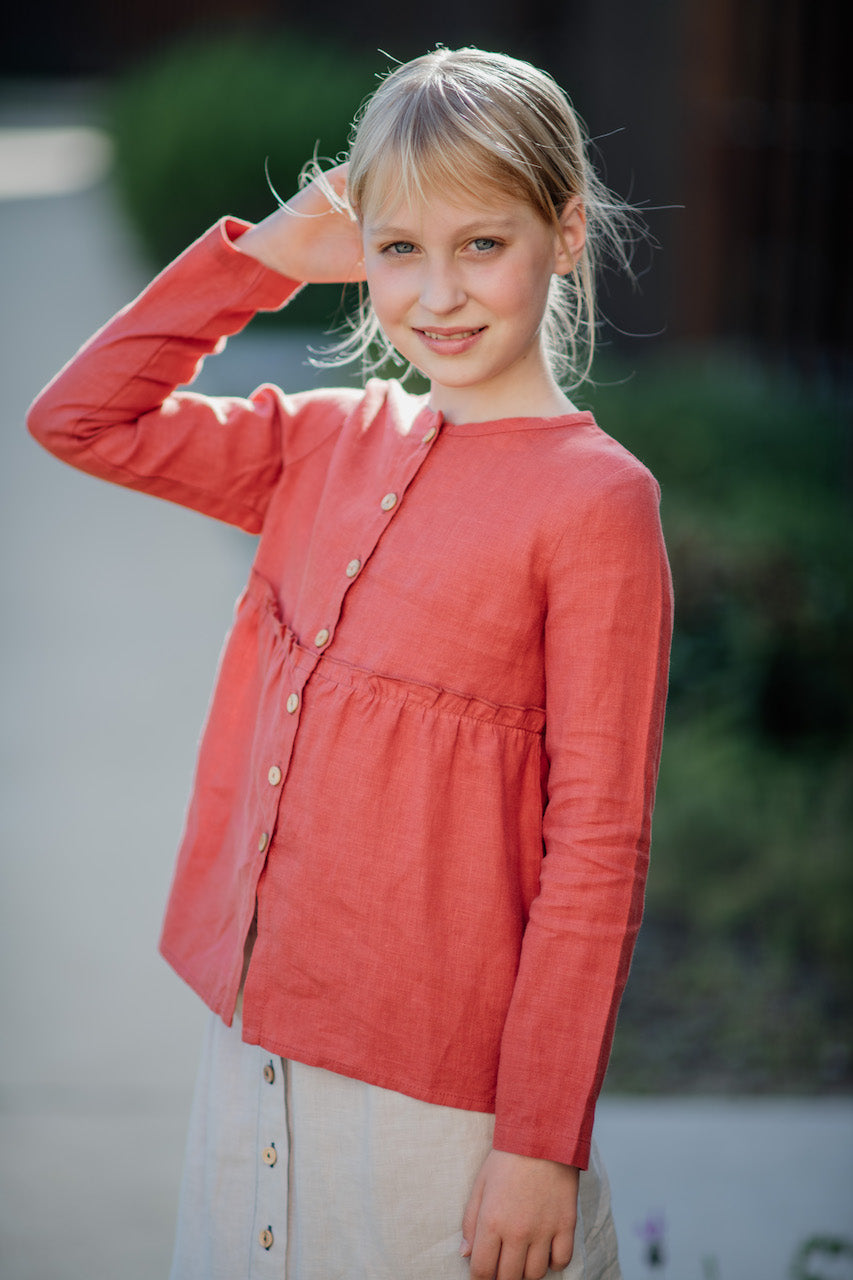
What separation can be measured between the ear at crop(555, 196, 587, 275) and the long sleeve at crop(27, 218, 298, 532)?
0.38 meters

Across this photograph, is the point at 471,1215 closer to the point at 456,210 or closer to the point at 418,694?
the point at 418,694

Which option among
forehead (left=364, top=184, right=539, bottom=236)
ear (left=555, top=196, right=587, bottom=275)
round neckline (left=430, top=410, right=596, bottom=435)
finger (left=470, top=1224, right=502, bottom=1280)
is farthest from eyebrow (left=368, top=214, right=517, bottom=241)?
finger (left=470, top=1224, right=502, bottom=1280)

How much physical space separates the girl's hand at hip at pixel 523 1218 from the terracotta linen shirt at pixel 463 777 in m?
0.03

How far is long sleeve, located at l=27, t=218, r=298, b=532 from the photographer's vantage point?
173 cm

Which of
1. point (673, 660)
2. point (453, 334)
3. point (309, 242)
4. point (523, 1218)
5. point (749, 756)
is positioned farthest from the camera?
point (673, 660)

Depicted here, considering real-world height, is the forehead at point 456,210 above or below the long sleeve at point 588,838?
above

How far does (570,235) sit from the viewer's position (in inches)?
62.7

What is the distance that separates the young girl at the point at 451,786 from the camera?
1444 mm

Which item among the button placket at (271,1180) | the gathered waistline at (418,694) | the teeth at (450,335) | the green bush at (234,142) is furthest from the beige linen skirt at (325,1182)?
the green bush at (234,142)

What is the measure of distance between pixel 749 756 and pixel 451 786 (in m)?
2.90

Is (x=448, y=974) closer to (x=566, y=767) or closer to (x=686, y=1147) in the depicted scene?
(x=566, y=767)

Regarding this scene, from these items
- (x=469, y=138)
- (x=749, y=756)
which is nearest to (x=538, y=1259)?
(x=469, y=138)

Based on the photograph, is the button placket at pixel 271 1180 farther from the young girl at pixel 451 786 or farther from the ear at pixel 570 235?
the ear at pixel 570 235

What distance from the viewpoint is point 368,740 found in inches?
59.6
